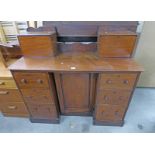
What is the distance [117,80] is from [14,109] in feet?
4.25

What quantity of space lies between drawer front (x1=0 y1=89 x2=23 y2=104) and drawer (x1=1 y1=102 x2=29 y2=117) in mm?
65

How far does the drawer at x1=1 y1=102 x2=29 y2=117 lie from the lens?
1.50 metres

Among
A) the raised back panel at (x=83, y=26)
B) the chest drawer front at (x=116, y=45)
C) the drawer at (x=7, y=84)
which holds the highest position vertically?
the raised back panel at (x=83, y=26)

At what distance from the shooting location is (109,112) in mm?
1390

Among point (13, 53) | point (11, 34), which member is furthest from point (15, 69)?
point (11, 34)

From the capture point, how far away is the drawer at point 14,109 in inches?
59.0

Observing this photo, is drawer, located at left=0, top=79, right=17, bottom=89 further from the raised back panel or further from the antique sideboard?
the raised back panel

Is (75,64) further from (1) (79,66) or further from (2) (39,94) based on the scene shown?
(2) (39,94)

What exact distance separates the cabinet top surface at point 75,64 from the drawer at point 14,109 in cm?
60

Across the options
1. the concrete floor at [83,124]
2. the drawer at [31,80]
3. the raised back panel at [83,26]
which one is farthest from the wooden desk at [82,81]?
the raised back panel at [83,26]

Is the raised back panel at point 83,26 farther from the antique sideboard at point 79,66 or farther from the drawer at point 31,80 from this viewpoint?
the drawer at point 31,80

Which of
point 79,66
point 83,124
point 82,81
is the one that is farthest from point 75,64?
point 83,124

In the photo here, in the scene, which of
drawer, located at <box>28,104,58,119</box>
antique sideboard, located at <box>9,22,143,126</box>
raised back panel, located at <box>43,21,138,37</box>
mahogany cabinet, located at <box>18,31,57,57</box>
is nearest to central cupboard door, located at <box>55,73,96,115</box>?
antique sideboard, located at <box>9,22,143,126</box>

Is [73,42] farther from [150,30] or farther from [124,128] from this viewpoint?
[124,128]
